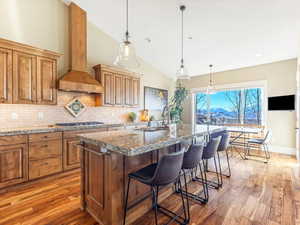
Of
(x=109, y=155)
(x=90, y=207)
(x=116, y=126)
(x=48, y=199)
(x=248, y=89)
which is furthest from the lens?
(x=248, y=89)

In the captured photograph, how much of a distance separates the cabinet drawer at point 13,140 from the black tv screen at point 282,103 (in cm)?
620

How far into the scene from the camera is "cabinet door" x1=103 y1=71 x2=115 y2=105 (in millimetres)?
4059

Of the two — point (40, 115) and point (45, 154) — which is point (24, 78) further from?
point (45, 154)

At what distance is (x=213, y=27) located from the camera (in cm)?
350

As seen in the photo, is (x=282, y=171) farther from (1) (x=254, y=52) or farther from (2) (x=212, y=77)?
(2) (x=212, y=77)

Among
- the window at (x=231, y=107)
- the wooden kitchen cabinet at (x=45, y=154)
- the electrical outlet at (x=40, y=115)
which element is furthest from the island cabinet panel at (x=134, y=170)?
the window at (x=231, y=107)

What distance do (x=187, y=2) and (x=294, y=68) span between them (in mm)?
3830

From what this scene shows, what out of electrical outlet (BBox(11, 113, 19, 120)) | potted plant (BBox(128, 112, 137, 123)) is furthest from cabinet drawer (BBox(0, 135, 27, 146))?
potted plant (BBox(128, 112, 137, 123))

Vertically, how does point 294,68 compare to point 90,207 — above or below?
above

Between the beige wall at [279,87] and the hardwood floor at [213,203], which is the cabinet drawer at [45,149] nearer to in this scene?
the hardwood floor at [213,203]

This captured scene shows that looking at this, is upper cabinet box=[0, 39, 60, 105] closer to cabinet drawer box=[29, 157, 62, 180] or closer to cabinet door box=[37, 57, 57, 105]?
cabinet door box=[37, 57, 57, 105]

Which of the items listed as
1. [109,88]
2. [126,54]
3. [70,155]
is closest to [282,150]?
[126,54]

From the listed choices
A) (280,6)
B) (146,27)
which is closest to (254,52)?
(280,6)

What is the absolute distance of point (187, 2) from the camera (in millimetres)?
2941
